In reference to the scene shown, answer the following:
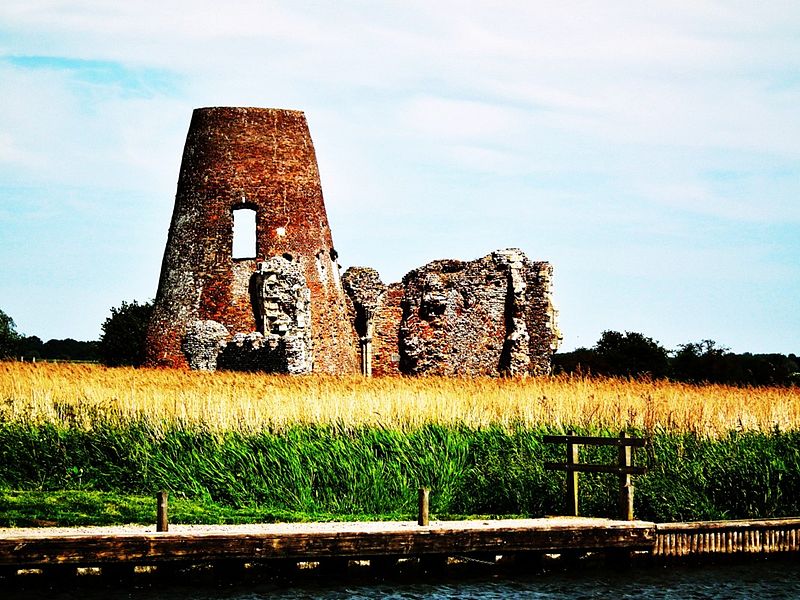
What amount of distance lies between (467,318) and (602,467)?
17296 millimetres

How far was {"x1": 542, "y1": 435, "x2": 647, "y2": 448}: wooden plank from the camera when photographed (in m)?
14.4

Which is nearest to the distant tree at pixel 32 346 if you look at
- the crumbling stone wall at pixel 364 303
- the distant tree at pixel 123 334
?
the distant tree at pixel 123 334

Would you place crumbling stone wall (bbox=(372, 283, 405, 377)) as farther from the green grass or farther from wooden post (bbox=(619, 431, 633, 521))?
wooden post (bbox=(619, 431, 633, 521))

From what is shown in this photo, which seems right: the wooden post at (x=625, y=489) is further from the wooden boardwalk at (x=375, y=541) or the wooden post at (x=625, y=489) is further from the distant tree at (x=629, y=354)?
the distant tree at (x=629, y=354)

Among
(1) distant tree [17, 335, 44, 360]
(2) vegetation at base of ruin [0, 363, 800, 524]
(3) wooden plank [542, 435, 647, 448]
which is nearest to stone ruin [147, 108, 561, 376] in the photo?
(2) vegetation at base of ruin [0, 363, 800, 524]

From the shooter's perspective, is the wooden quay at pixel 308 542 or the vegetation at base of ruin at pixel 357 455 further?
the vegetation at base of ruin at pixel 357 455

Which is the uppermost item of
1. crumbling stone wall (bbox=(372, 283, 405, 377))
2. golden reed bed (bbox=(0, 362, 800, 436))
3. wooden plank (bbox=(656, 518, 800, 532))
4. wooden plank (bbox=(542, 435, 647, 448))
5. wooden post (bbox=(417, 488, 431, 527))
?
crumbling stone wall (bbox=(372, 283, 405, 377))

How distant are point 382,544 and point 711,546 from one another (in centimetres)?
406

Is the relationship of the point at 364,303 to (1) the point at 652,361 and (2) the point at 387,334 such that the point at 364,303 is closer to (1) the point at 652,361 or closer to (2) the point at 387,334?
(2) the point at 387,334

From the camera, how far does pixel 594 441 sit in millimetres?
14766

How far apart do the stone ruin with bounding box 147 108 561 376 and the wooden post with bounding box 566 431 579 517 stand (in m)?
12.6

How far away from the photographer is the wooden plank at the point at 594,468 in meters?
14.5

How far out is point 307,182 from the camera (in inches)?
1150

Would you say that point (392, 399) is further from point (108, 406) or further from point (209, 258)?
point (209, 258)
